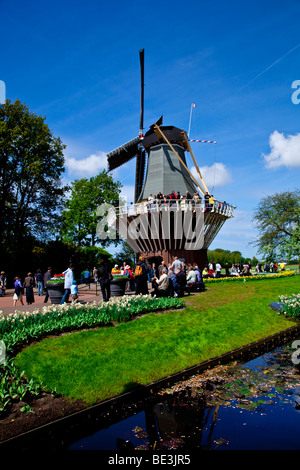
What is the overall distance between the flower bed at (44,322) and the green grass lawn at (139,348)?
1.10ft

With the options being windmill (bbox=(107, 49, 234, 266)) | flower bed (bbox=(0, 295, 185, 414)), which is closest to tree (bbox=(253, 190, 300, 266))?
windmill (bbox=(107, 49, 234, 266))

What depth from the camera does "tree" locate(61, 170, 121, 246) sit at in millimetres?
41250

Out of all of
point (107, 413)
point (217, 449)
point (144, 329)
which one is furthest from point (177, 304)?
point (217, 449)

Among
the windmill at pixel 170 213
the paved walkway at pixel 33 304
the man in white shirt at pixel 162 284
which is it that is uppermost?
the windmill at pixel 170 213

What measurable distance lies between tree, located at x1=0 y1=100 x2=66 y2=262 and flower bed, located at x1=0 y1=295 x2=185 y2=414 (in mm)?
22088

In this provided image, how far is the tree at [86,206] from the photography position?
41250 mm

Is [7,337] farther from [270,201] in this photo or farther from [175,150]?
[270,201]

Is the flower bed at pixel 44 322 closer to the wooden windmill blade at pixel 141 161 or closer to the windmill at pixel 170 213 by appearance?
the windmill at pixel 170 213

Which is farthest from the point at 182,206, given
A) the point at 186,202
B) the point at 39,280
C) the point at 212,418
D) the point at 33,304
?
the point at 212,418

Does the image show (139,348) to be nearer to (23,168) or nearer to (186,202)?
(186,202)

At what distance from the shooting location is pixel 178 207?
2683 centimetres

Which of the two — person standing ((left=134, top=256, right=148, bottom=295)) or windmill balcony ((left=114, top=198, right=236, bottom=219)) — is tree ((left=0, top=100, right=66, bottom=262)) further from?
person standing ((left=134, top=256, right=148, bottom=295))

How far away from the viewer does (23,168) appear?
1257 inches

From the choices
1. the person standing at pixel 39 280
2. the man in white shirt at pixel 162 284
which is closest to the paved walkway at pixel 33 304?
the person standing at pixel 39 280
